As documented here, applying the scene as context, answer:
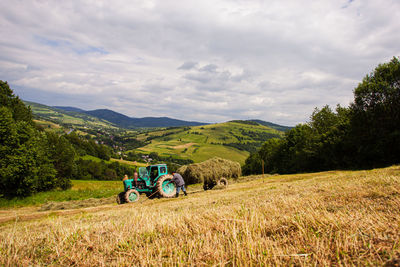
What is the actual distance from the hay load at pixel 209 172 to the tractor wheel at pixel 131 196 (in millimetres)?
5551

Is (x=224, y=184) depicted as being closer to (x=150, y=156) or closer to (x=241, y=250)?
(x=241, y=250)

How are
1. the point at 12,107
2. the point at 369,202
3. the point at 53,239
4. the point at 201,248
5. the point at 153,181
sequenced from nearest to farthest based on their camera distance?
1. the point at 201,248
2. the point at 53,239
3. the point at 369,202
4. the point at 153,181
5. the point at 12,107

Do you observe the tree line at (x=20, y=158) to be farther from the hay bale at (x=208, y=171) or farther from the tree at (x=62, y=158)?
the hay bale at (x=208, y=171)

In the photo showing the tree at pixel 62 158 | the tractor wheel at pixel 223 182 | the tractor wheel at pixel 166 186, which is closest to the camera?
the tractor wheel at pixel 166 186

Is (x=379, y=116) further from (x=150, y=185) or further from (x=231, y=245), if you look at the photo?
(x=231, y=245)

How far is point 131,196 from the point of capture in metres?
16.7

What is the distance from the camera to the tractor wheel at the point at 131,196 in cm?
1622

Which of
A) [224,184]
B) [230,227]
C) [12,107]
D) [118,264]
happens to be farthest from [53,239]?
[12,107]

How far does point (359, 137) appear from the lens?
3138 cm

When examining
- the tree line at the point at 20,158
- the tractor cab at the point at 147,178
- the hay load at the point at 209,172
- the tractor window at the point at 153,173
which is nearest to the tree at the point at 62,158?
the tree line at the point at 20,158

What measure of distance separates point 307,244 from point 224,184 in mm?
20841

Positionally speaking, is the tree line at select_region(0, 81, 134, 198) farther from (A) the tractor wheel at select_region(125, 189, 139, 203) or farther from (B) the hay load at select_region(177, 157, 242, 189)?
(B) the hay load at select_region(177, 157, 242, 189)

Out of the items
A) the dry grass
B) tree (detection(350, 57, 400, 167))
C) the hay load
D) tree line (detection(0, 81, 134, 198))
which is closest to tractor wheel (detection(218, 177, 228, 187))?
the hay load

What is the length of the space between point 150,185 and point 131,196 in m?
2.24
